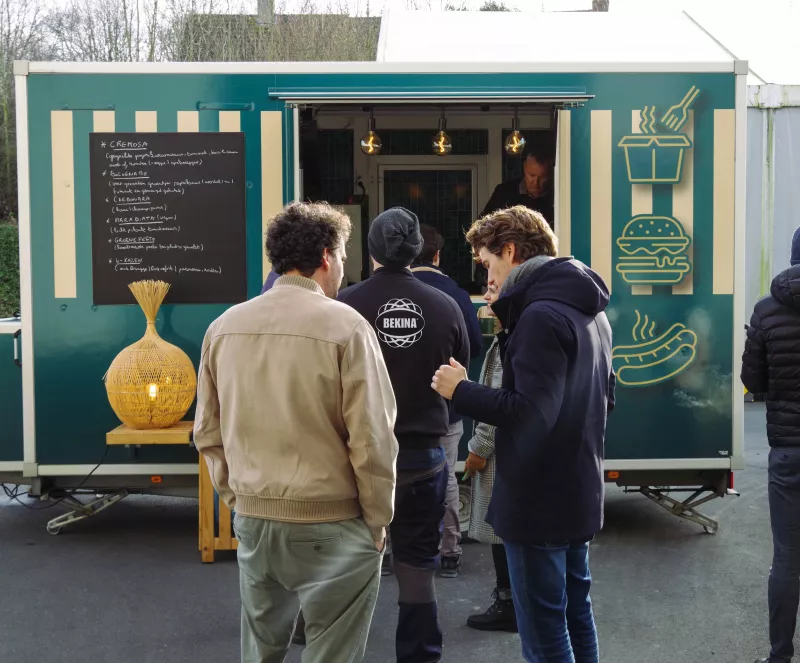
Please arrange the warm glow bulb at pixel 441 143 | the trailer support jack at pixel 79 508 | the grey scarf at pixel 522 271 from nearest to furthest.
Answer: the grey scarf at pixel 522 271
the trailer support jack at pixel 79 508
the warm glow bulb at pixel 441 143

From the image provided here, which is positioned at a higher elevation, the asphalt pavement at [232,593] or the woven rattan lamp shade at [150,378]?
the woven rattan lamp shade at [150,378]

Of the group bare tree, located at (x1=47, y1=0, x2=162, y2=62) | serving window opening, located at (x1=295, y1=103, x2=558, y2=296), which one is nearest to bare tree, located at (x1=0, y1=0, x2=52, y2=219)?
bare tree, located at (x1=47, y1=0, x2=162, y2=62)

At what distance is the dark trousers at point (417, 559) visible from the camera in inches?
143

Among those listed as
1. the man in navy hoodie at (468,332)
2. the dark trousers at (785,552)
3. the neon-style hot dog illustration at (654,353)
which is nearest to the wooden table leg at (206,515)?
the man in navy hoodie at (468,332)

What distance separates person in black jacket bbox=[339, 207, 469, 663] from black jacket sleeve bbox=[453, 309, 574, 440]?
881mm

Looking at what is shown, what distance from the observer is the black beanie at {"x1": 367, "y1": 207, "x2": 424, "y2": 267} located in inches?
145

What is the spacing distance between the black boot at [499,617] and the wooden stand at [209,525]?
1586mm

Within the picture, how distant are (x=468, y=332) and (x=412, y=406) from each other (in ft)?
4.01

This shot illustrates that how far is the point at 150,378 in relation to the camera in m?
5.20

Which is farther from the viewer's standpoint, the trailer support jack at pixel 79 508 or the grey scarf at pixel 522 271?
the trailer support jack at pixel 79 508

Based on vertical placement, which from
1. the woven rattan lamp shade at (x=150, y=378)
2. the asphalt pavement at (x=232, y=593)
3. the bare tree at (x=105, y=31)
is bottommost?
the asphalt pavement at (x=232, y=593)

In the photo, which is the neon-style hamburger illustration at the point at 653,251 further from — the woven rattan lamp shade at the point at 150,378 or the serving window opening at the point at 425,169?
the serving window opening at the point at 425,169

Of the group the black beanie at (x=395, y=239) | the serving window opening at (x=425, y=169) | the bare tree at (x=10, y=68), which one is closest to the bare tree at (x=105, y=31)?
the bare tree at (x=10, y=68)

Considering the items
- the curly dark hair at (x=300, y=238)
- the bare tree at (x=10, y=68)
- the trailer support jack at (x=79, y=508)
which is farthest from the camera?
the bare tree at (x=10, y=68)
